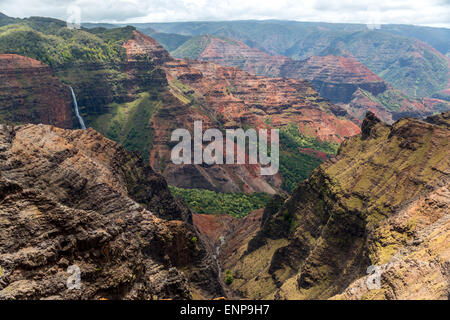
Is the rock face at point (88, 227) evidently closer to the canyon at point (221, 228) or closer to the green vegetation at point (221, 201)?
the canyon at point (221, 228)

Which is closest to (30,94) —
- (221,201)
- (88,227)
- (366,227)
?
(221,201)

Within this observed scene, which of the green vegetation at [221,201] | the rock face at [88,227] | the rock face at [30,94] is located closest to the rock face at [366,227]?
the rock face at [88,227]

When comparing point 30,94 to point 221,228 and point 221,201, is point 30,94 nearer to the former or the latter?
point 221,201

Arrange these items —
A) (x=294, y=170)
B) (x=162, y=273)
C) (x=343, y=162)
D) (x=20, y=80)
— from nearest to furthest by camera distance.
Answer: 1. (x=162, y=273)
2. (x=343, y=162)
3. (x=20, y=80)
4. (x=294, y=170)

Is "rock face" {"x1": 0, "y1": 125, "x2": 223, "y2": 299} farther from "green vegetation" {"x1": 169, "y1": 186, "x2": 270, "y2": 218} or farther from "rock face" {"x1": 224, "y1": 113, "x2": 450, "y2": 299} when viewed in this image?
"green vegetation" {"x1": 169, "y1": 186, "x2": 270, "y2": 218}

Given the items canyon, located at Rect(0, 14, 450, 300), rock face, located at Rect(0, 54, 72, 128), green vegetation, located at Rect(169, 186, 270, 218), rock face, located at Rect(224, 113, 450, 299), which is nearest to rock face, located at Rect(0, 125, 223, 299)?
canyon, located at Rect(0, 14, 450, 300)
